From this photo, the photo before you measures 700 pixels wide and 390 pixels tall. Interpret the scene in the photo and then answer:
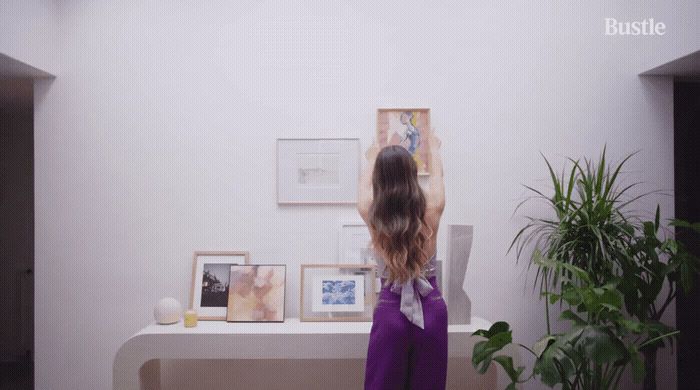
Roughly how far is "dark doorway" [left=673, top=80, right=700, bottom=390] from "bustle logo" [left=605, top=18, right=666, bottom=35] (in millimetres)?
417

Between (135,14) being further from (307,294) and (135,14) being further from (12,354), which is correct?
(12,354)

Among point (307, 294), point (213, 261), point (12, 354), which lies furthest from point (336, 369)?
point (12, 354)

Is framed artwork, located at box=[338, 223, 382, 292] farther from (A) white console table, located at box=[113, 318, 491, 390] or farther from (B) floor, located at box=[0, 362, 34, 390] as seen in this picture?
(B) floor, located at box=[0, 362, 34, 390]

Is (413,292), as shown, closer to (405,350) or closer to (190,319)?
(405,350)

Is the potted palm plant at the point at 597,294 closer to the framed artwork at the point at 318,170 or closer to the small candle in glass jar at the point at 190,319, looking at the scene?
the framed artwork at the point at 318,170

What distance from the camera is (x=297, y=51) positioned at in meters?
2.89

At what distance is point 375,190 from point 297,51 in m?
1.26

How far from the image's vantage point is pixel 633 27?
9.57 ft

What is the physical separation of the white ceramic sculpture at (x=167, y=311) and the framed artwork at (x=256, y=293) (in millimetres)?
293

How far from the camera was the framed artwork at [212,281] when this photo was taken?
2.77 m

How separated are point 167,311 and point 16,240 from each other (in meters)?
3.08

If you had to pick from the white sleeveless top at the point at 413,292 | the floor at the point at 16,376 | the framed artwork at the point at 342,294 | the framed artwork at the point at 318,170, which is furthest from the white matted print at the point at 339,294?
the floor at the point at 16,376

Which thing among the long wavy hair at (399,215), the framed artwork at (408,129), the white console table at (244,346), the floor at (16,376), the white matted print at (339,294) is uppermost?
the framed artwork at (408,129)

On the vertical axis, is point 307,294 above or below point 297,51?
below
